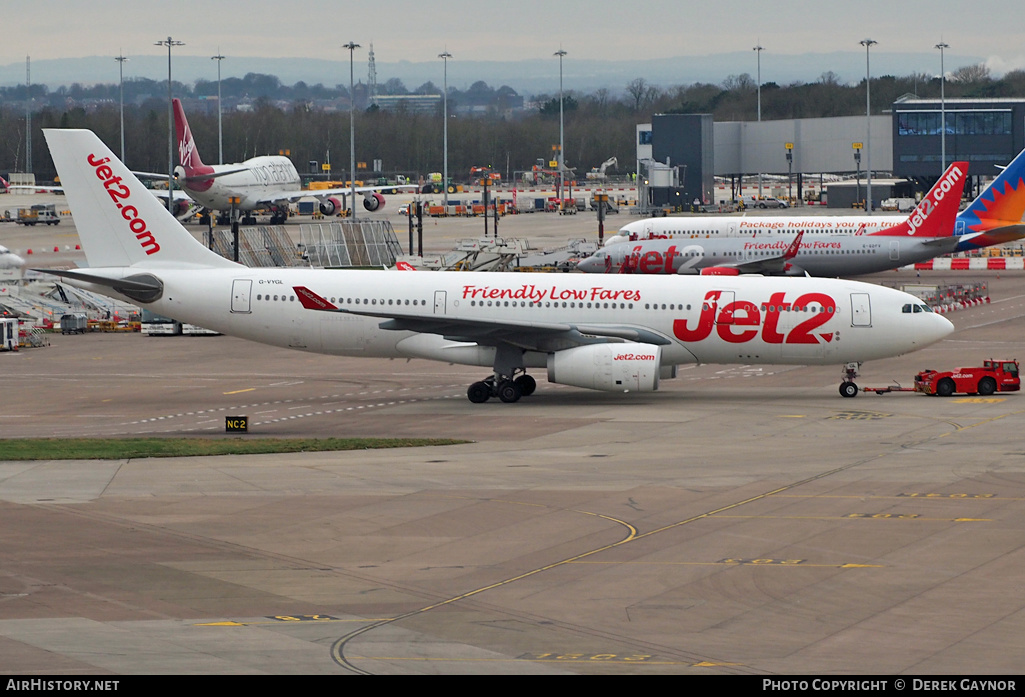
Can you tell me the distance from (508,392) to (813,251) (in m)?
42.8

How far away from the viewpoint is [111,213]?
47.5 m

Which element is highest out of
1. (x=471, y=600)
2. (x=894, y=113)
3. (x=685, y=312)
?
(x=894, y=113)

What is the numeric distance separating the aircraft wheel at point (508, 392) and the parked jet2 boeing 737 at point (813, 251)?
3743 centimetres

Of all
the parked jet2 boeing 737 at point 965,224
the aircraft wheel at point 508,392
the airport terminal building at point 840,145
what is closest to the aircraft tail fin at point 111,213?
the aircraft wheel at point 508,392

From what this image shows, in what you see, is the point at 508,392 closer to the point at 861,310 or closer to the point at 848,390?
the point at 848,390

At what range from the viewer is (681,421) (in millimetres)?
40781

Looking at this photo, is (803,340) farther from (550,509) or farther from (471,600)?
(471,600)

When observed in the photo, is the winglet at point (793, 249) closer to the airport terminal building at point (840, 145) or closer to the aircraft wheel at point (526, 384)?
the aircraft wheel at point (526, 384)

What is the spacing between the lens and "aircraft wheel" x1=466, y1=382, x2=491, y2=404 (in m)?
45.6

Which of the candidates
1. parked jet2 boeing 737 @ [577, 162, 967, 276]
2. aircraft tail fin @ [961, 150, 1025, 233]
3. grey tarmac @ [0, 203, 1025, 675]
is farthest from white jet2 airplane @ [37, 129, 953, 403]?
aircraft tail fin @ [961, 150, 1025, 233]

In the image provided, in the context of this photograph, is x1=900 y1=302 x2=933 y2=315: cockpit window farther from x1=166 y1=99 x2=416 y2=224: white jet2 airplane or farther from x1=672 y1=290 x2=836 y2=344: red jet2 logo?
x1=166 y1=99 x2=416 y2=224: white jet2 airplane
